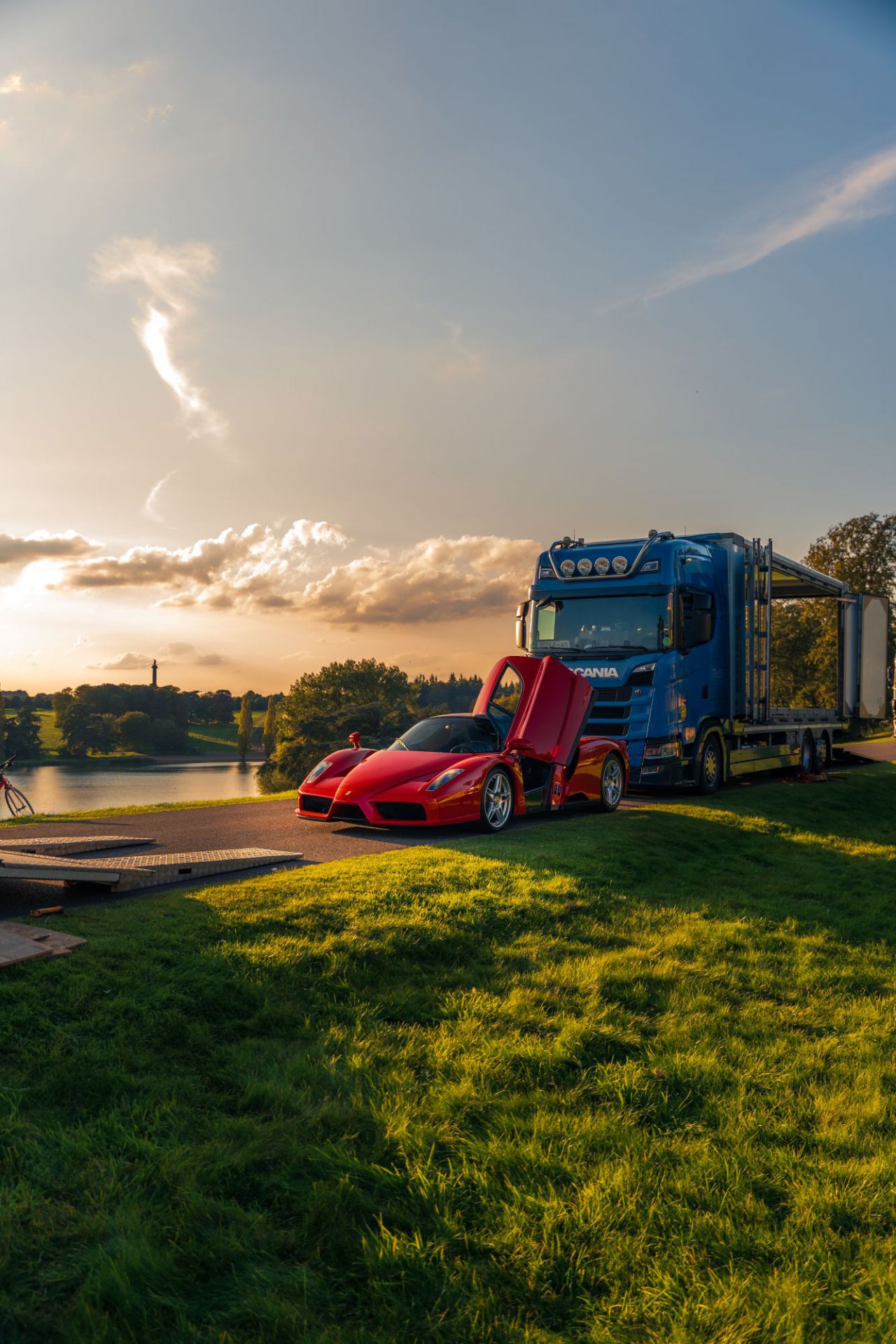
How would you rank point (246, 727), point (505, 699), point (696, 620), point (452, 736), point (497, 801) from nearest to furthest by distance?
point (497, 801)
point (452, 736)
point (505, 699)
point (696, 620)
point (246, 727)

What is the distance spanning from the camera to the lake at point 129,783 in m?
64.9

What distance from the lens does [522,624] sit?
1608 centimetres

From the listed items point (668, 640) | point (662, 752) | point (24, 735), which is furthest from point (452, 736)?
point (24, 735)

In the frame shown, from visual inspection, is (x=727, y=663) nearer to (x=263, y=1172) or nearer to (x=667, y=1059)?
(x=667, y=1059)

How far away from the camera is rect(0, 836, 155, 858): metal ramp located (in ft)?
28.2

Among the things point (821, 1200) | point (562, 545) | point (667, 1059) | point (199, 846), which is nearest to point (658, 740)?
point (562, 545)

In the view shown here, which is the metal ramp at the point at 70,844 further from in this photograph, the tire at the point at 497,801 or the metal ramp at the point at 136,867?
the tire at the point at 497,801

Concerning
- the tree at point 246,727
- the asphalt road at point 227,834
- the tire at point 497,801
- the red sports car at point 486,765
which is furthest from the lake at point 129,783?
the tire at point 497,801

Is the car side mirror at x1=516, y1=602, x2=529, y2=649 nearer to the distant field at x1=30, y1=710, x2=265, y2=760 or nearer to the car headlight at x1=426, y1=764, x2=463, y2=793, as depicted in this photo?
the car headlight at x1=426, y1=764, x2=463, y2=793

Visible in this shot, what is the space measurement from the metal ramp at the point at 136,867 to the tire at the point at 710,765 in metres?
9.08

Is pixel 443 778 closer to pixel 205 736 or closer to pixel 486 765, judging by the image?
pixel 486 765

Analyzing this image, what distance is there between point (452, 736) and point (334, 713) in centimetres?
6291

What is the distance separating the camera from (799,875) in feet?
32.8

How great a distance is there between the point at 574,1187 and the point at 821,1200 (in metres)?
0.91
